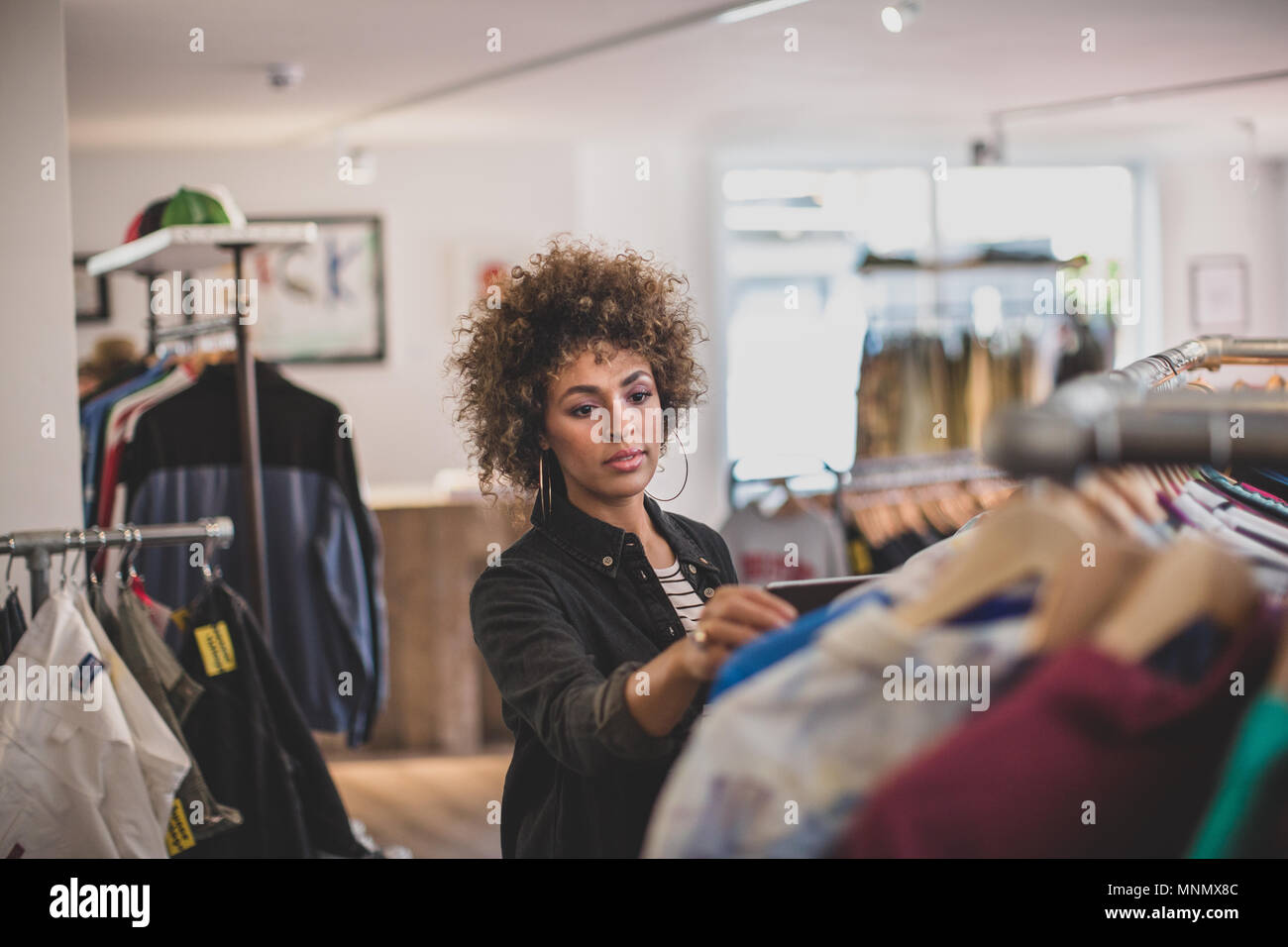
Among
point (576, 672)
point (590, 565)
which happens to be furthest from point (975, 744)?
point (590, 565)

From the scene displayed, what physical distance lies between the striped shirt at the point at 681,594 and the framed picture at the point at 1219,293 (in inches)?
240

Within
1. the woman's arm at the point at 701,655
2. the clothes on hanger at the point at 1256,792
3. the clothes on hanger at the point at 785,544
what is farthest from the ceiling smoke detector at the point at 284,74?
the clothes on hanger at the point at 1256,792

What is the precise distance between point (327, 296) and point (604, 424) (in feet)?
15.7

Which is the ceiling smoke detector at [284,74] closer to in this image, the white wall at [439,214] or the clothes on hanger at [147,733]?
the white wall at [439,214]

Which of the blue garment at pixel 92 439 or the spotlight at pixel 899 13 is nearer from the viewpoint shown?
the blue garment at pixel 92 439

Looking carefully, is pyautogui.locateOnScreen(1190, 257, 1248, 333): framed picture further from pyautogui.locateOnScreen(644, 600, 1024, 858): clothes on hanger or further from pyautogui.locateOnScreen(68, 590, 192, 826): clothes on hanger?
pyautogui.locateOnScreen(644, 600, 1024, 858): clothes on hanger

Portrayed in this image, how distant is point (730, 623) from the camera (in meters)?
0.96

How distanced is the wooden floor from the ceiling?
243 cm

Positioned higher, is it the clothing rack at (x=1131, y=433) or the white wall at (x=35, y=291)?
the white wall at (x=35, y=291)

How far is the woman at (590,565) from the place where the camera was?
3.52ft

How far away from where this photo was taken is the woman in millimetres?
1072

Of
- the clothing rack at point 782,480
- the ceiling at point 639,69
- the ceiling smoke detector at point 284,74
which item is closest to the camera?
the ceiling at point 639,69

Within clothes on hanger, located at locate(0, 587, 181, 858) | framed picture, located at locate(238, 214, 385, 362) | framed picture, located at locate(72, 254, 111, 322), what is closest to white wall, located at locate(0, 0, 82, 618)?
clothes on hanger, located at locate(0, 587, 181, 858)
